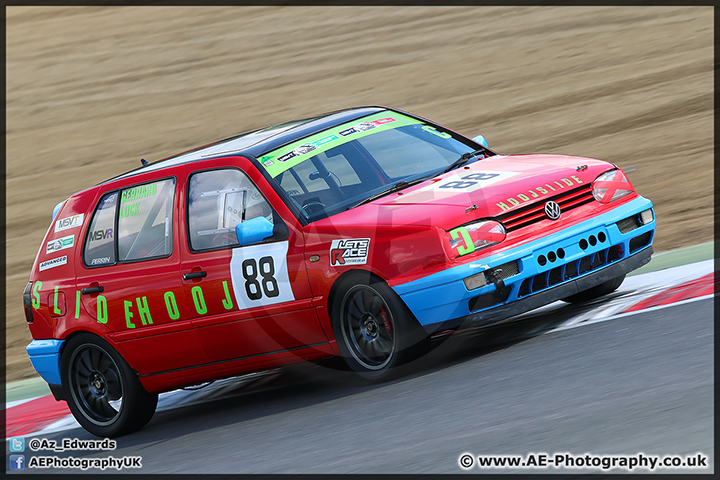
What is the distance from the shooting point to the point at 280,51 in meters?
19.8

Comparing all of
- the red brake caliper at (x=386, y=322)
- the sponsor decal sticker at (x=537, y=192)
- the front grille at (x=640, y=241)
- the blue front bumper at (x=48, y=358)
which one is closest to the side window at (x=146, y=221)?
the blue front bumper at (x=48, y=358)

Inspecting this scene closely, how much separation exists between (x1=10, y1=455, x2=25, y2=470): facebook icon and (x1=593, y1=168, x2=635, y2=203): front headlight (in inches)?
166

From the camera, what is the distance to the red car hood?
20.2ft

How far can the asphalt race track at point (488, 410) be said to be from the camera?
184 inches

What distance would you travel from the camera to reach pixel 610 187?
666cm

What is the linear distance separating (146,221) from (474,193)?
2455 millimetres

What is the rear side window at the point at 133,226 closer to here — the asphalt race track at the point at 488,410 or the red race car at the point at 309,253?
the red race car at the point at 309,253

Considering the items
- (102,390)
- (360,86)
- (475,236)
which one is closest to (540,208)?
(475,236)

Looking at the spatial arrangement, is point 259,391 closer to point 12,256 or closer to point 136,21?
point 12,256

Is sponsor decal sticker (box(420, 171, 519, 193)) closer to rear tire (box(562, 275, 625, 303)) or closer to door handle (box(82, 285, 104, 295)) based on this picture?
rear tire (box(562, 275, 625, 303))

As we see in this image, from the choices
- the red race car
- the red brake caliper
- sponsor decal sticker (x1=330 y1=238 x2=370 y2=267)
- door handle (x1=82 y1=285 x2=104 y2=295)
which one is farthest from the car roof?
the red brake caliper

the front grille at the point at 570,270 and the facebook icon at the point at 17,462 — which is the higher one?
the front grille at the point at 570,270

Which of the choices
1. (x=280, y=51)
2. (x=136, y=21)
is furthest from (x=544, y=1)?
(x=136, y=21)

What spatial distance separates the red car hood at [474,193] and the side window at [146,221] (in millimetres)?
1301
